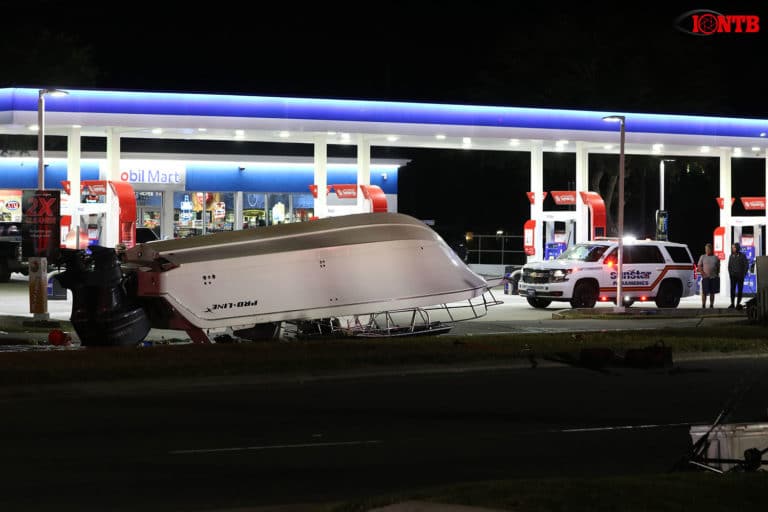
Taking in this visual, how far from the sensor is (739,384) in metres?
17.3

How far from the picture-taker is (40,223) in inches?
1040

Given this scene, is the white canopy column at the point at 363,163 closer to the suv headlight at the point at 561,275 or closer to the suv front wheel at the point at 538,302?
the suv front wheel at the point at 538,302

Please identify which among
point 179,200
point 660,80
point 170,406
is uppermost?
point 660,80

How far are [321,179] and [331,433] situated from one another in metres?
22.9

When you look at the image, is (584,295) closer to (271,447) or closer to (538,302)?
(538,302)

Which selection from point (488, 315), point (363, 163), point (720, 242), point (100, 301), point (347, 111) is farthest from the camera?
point (720, 242)

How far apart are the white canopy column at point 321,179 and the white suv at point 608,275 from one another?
603 centimetres

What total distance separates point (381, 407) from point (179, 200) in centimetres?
3868

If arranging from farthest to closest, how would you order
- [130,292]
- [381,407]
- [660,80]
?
1. [660,80]
2. [130,292]
3. [381,407]

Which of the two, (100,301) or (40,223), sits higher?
(40,223)

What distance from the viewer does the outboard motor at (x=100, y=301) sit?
1933 centimetres

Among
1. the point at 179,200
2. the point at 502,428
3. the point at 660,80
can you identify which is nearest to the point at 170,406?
the point at 502,428

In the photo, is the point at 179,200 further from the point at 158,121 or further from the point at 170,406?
the point at 170,406

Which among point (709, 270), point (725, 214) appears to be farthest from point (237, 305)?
point (725, 214)
